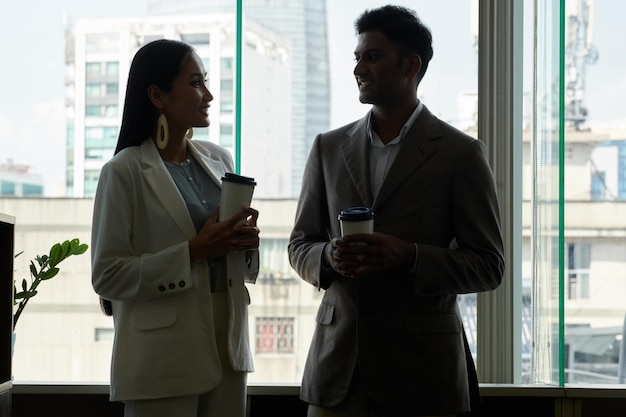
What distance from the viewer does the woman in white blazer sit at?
2.04 meters

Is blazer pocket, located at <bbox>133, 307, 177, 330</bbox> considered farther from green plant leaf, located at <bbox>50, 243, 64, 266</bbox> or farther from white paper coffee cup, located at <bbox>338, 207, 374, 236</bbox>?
green plant leaf, located at <bbox>50, 243, 64, 266</bbox>

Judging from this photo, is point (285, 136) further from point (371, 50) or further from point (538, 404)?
point (538, 404)

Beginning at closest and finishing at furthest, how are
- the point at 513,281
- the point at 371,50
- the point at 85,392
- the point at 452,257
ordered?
1. the point at 452,257
2. the point at 371,50
3. the point at 85,392
4. the point at 513,281

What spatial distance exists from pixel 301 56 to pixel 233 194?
113cm

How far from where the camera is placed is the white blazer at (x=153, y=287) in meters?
2.03

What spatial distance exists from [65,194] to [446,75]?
1.54 m

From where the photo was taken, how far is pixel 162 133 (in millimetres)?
2223

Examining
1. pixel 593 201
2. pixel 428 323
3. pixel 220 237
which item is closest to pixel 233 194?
pixel 220 237

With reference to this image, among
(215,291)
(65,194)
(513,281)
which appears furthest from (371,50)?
(65,194)

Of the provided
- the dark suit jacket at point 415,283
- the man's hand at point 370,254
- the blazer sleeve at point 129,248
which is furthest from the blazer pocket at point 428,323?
the blazer sleeve at point 129,248

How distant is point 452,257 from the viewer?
2088 mm

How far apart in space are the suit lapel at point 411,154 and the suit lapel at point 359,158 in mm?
47

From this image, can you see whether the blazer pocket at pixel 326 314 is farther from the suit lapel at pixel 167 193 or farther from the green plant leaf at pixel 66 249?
the green plant leaf at pixel 66 249

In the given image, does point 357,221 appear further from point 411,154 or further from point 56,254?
point 56,254
